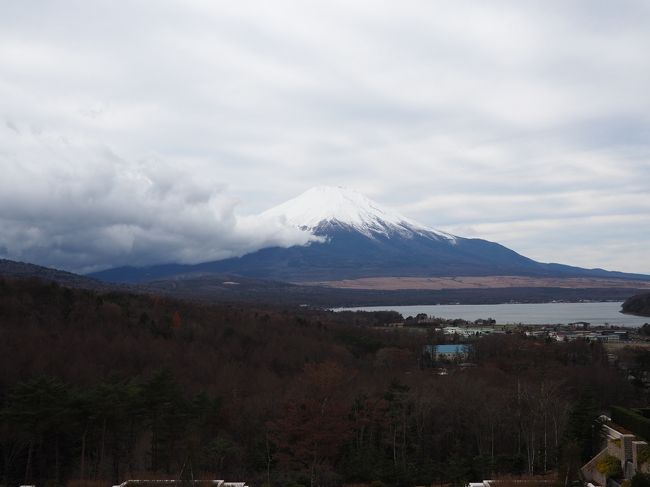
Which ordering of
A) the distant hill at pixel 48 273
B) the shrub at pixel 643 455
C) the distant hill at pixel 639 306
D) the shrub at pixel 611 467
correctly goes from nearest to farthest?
the shrub at pixel 643 455 → the shrub at pixel 611 467 → the distant hill at pixel 48 273 → the distant hill at pixel 639 306

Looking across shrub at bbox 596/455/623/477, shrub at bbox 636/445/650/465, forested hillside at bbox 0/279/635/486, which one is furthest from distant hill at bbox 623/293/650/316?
shrub at bbox 636/445/650/465

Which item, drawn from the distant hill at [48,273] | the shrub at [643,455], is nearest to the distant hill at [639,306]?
the distant hill at [48,273]

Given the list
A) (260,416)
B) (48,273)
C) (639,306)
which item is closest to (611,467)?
(260,416)

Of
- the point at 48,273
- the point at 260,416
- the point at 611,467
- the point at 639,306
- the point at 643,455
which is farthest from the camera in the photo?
the point at 639,306

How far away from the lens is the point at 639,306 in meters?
112

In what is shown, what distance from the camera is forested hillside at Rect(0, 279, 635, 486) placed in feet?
65.5

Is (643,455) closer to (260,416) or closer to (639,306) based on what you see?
(260,416)

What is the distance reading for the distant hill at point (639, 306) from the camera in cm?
10875

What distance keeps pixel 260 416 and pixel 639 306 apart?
10073 centimetres

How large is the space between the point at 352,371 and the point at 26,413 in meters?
21.1

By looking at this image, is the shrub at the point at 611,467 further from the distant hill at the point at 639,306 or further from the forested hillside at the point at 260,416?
the distant hill at the point at 639,306

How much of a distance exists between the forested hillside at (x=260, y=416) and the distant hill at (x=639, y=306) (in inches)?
2887

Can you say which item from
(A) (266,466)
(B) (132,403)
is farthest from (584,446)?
(B) (132,403)

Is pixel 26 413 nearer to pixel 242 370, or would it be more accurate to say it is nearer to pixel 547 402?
pixel 547 402
